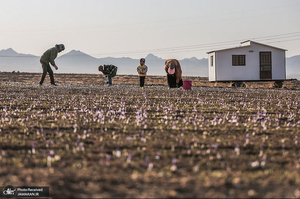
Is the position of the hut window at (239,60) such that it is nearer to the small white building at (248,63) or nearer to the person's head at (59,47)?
the small white building at (248,63)

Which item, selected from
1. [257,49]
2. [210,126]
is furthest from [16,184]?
[257,49]

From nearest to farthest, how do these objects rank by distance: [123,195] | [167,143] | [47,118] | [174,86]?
[123,195] < [167,143] < [47,118] < [174,86]

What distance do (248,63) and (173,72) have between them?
17.6m

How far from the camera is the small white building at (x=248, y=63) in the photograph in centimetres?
4166

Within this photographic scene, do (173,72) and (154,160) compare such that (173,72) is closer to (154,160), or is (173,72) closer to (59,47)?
(59,47)

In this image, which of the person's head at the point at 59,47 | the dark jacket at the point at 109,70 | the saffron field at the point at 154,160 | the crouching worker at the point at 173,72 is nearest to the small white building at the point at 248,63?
the dark jacket at the point at 109,70

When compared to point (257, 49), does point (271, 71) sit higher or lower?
lower

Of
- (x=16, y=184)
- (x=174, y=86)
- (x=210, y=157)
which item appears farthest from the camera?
(x=174, y=86)

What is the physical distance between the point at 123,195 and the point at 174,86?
86.2 feet

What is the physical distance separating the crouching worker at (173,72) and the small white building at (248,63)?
13149mm

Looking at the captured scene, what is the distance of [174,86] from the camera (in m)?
30.1

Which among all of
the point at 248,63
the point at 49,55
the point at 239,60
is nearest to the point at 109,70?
the point at 49,55

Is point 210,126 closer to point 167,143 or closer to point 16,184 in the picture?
point 167,143

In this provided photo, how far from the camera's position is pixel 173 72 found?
27.8m
